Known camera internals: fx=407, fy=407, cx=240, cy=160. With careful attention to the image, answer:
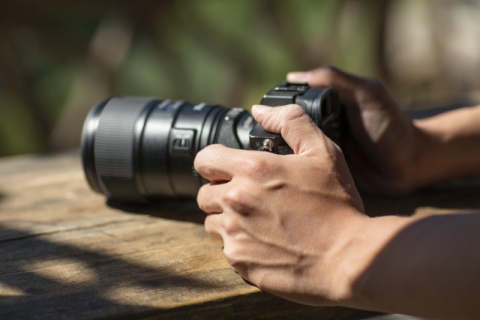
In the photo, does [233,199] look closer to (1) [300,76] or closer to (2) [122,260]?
(2) [122,260]

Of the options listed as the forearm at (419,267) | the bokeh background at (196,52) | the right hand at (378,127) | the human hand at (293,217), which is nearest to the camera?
the forearm at (419,267)

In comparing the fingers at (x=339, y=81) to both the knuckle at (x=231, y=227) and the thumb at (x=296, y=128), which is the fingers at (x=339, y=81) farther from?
the knuckle at (x=231, y=227)

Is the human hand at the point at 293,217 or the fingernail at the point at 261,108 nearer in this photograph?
the human hand at the point at 293,217

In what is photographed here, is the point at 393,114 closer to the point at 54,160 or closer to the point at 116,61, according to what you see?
the point at 54,160

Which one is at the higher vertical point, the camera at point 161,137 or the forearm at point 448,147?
the camera at point 161,137

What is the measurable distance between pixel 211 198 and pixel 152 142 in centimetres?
29

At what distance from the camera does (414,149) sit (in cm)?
123

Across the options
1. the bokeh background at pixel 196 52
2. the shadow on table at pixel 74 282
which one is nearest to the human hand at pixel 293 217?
the shadow on table at pixel 74 282

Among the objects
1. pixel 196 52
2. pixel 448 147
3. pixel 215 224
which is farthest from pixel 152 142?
pixel 196 52

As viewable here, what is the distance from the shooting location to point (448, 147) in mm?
1266

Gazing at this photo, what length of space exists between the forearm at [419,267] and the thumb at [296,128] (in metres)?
0.21

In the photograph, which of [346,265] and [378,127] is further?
[378,127]

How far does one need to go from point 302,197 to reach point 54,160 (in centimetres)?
126

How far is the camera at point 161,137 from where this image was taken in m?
1.07
